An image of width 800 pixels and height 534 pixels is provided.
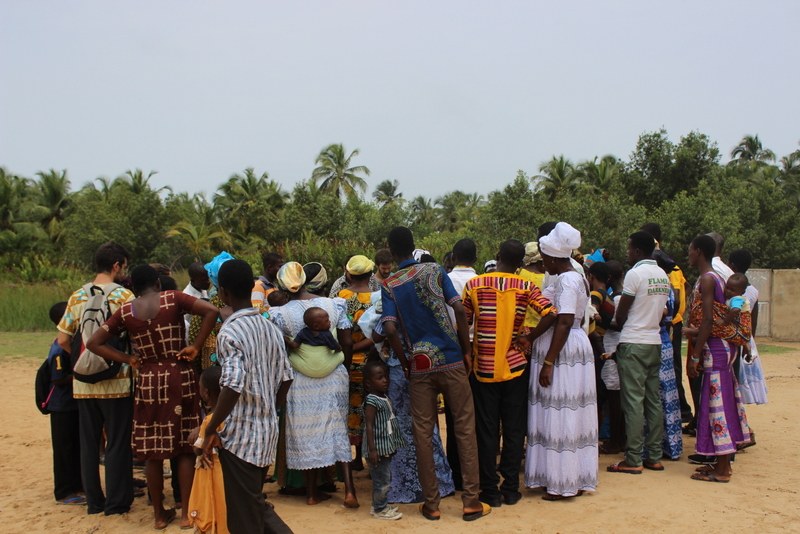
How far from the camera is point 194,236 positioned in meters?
36.4

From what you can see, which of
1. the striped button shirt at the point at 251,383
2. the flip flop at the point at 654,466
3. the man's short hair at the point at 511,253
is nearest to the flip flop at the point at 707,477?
the flip flop at the point at 654,466

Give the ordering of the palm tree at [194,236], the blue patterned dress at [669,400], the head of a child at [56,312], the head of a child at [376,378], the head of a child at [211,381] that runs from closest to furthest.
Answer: the head of a child at [211,381] < the head of a child at [376,378] < the head of a child at [56,312] < the blue patterned dress at [669,400] < the palm tree at [194,236]

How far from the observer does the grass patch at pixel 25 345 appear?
15.2 m

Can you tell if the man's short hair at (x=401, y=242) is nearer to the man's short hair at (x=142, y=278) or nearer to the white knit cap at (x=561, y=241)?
the white knit cap at (x=561, y=241)

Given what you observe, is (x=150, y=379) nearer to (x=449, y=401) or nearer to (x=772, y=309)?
(x=449, y=401)

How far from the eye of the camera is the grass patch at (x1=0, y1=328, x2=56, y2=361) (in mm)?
15223

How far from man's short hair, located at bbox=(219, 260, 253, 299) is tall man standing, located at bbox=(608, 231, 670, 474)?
3.46 metres

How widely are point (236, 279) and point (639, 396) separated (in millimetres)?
3835

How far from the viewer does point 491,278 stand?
5438 millimetres

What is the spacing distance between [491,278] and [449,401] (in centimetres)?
97

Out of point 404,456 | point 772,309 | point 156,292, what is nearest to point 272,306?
point 156,292

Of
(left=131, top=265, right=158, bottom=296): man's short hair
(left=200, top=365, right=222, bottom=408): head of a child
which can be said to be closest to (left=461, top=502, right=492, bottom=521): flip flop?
(left=200, top=365, right=222, bottom=408): head of a child

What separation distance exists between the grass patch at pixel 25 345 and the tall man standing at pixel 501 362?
12266 millimetres

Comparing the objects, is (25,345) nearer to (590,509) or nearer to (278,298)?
(278,298)
